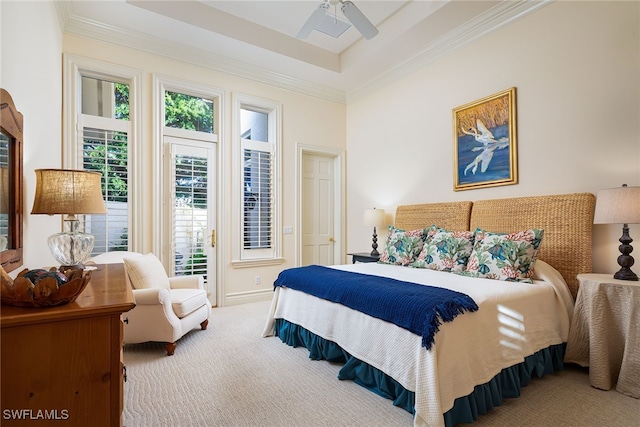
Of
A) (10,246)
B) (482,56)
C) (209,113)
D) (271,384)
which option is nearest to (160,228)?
(209,113)

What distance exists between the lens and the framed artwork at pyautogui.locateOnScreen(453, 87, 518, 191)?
3.33 metres

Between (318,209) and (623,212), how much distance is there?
3.76 m

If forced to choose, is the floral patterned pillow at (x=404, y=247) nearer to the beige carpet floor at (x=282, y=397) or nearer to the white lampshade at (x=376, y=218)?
the white lampshade at (x=376, y=218)

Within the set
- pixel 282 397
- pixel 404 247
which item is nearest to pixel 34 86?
pixel 282 397

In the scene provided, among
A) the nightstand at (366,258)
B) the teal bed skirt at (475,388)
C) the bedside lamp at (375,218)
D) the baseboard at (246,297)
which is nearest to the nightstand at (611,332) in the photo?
the teal bed skirt at (475,388)

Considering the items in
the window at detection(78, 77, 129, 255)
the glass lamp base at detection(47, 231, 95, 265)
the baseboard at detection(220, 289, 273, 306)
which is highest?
the window at detection(78, 77, 129, 255)

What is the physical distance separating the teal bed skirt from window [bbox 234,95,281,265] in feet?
6.36

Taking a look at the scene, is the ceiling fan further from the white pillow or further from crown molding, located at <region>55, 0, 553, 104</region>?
the white pillow

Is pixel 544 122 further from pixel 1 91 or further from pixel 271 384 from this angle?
pixel 1 91

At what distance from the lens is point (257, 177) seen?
4668mm

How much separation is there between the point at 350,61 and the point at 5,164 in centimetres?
397

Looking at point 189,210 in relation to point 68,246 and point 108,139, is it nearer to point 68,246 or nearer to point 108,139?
point 108,139

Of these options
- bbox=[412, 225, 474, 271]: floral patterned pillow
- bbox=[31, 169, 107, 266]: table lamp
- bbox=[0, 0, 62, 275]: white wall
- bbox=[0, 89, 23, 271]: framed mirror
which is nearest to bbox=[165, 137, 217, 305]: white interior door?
bbox=[0, 0, 62, 275]: white wall

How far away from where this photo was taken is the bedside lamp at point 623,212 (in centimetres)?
219
